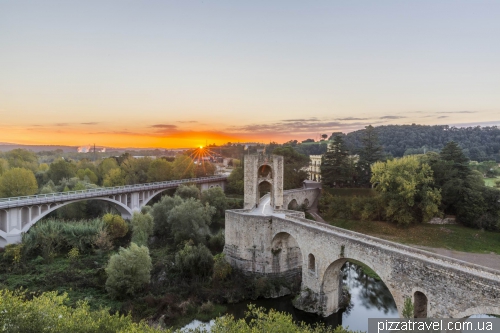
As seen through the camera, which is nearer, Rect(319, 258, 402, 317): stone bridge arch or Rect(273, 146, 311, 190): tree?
Rect(319, 258, 402, 317): stone bridge arch

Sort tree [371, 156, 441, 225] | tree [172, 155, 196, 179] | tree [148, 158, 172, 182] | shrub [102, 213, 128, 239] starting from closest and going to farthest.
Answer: shrub [102, 213, 128, 239] < tree [371, 156, 441, 225] < tree [148, 158, 172, 182] < tree [172, 155, 196, 179]

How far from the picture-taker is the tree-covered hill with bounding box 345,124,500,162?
237 ft

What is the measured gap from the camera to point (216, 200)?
130 ft

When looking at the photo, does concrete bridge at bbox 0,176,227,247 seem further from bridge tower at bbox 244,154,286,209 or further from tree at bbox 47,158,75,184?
bridge tower at bbox 244,154,286,209

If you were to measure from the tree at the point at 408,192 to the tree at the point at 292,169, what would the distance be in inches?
532

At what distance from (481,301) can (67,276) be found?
905 inches

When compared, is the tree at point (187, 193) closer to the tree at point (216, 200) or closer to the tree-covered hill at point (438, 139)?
the tree at point (216, 200)

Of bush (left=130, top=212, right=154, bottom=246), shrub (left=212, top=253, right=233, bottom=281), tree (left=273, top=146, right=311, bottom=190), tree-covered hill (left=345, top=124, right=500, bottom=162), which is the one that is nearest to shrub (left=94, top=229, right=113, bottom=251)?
bush (left=130, top=212, right=154, bottom=246)

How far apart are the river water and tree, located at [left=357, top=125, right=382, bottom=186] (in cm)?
2007

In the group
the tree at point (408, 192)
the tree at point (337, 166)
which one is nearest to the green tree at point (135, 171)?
the tree at point (337, 166)

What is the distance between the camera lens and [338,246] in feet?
57.0

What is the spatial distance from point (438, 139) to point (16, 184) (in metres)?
83.7

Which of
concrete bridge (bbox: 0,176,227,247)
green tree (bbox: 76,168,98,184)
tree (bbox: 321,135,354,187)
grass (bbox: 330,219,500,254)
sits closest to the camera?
concrete bridge (bbox: 0,176,227,247)

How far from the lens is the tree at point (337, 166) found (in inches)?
1602
